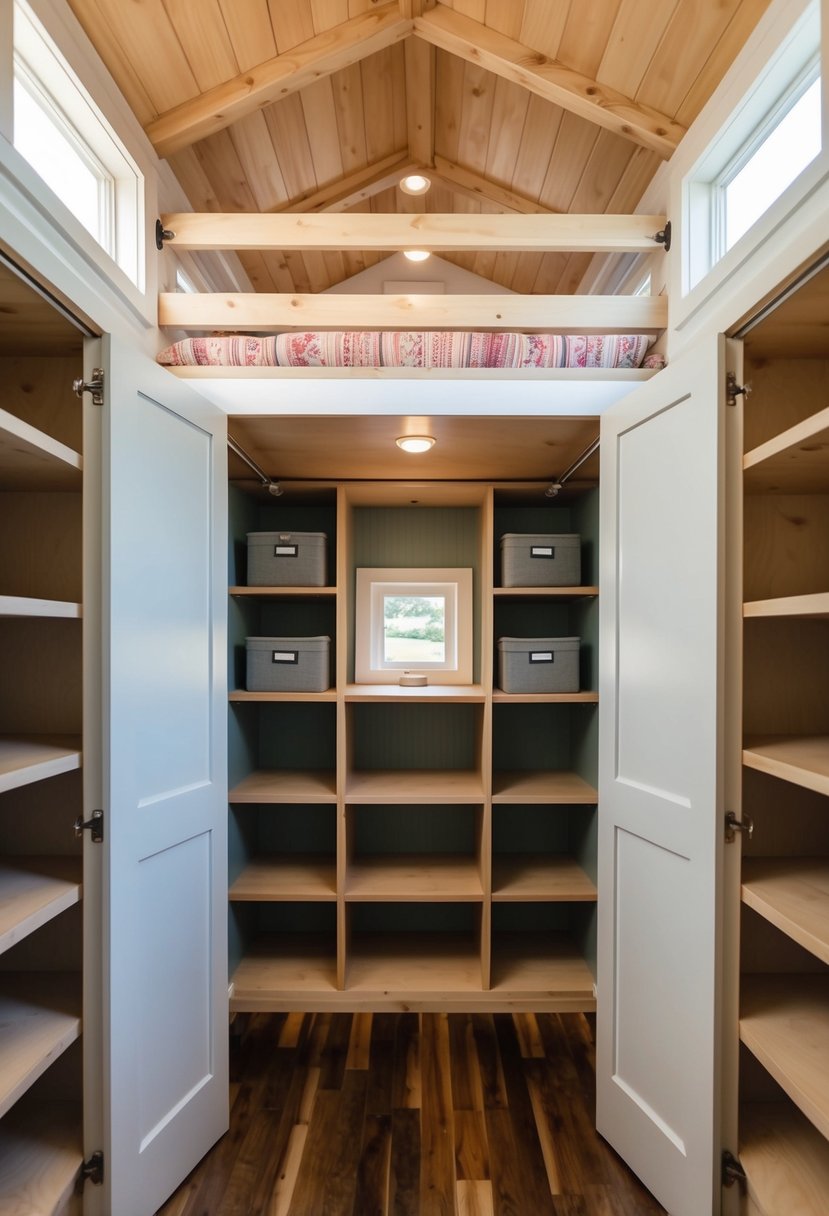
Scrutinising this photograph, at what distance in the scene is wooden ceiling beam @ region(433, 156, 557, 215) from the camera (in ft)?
8.54

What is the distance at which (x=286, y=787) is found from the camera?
7.87ft

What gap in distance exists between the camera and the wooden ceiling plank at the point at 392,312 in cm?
198

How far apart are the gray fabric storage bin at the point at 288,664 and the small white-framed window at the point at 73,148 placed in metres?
1.24

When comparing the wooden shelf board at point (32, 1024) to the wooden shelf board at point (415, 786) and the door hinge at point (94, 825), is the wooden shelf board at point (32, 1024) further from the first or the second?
the wooden shelf board at point (415, 786)

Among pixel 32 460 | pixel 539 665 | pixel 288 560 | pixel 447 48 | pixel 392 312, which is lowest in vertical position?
pixel 539 665

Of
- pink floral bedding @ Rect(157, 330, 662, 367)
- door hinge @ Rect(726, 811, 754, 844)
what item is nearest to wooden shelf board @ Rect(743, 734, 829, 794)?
door hinge @ Rect(726, 811, 754, 844)

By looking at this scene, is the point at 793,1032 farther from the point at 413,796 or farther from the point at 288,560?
the point at 288,560

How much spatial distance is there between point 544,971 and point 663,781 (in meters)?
1.23

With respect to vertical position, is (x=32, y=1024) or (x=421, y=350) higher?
(x=421, y=350)

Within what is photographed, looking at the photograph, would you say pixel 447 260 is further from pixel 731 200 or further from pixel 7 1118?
pixel 7 1118

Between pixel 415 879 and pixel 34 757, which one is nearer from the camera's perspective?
pixel 34 757

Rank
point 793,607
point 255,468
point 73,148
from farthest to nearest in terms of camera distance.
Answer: point 255,468 → point 73,148 → point 793,607

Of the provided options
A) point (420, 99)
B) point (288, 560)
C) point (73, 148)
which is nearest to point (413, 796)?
point (288, 560)

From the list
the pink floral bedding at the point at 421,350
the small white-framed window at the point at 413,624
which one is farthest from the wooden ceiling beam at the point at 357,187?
the small white-framed window at the point at 413,624
